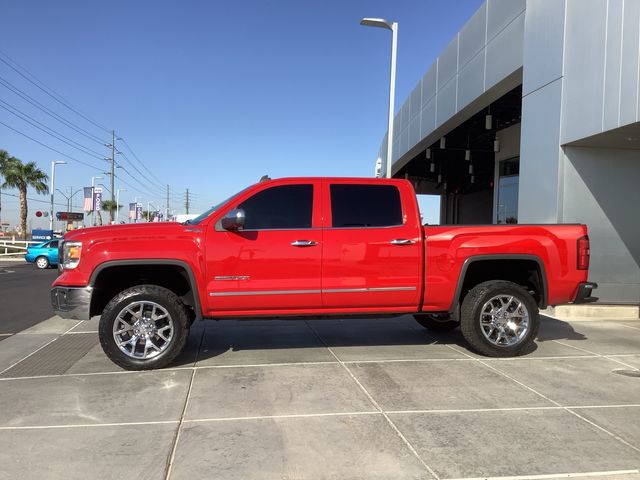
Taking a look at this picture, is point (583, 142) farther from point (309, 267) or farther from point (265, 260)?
point (265, 260)

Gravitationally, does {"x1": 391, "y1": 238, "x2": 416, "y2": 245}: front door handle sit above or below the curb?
above

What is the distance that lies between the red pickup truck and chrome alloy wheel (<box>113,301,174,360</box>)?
1cm

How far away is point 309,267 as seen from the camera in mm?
5758

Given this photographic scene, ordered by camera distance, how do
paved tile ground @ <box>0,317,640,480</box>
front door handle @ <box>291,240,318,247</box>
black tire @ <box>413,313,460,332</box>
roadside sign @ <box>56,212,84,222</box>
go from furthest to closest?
1. roadside sign @ <box>56,212,84,222</box>
2. black tire @ <box>413,313,460,332</box>
3. front door handle @ <box>291,240,318,247</box>
4. paved tile ground @ <box>0,317,640,480</box>

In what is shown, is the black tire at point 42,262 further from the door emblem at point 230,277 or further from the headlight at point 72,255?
the door emblem at point 230,277

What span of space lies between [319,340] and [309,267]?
1.88 meters

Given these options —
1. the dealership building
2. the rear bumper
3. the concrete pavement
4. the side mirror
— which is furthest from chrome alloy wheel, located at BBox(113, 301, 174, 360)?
the dealership building

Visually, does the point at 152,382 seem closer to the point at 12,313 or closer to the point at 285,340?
the point at 285,340

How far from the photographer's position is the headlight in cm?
554

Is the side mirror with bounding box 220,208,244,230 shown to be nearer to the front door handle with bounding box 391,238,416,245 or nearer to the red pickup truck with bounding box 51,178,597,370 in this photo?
the red pickup truck with bounding box 51,178,597,370

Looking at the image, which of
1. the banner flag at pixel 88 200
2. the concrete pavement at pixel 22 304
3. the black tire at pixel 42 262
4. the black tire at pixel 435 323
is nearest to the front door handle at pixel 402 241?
the black tire at pixel 435 323

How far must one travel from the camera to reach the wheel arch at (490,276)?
6105mm

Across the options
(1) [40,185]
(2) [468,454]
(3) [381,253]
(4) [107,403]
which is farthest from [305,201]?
(1) [40,185]

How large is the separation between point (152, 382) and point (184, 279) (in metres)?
1.29
